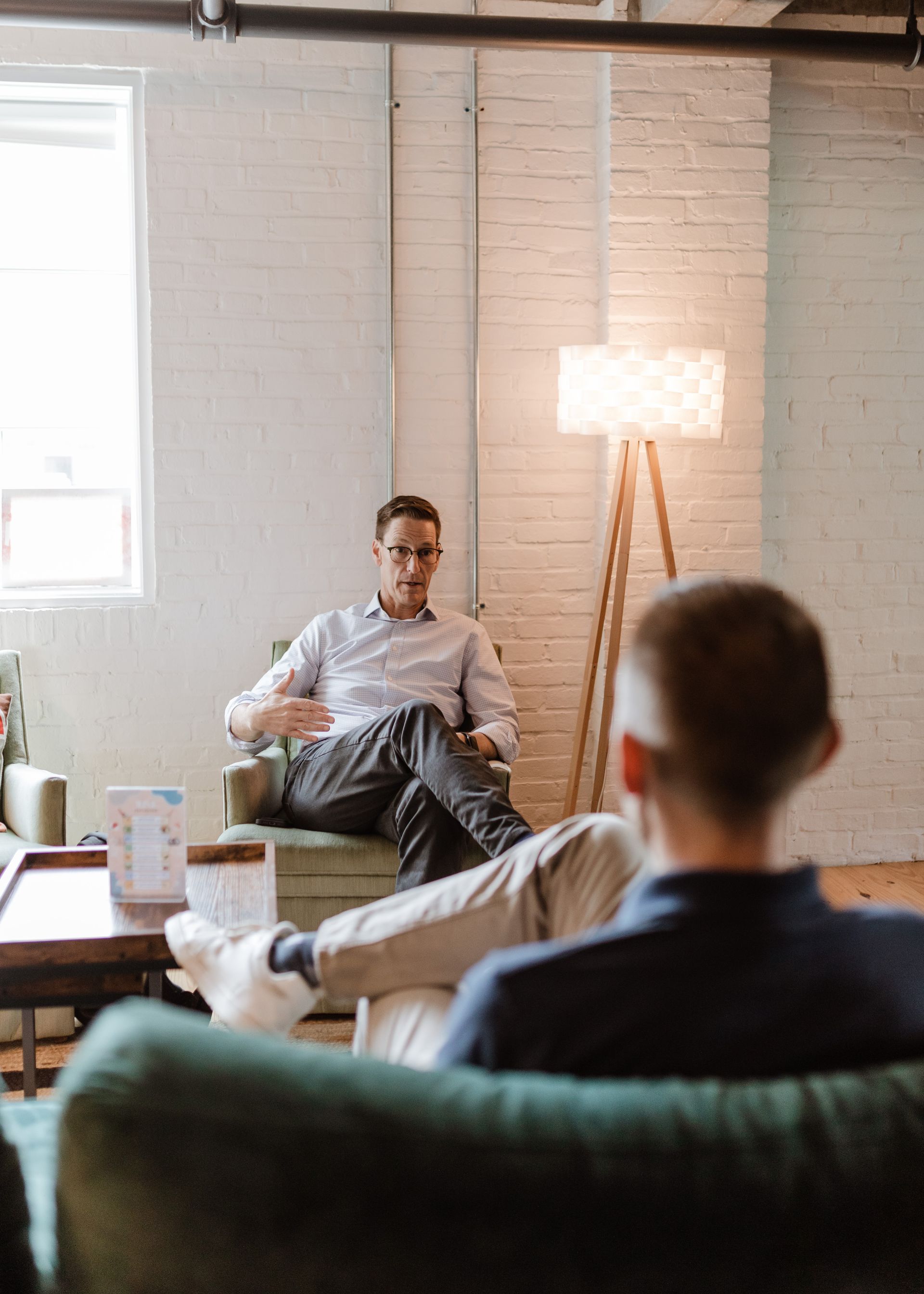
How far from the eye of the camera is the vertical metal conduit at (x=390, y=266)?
3373mm

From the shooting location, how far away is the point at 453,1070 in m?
0.71

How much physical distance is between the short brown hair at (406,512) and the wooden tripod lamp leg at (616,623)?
55cm

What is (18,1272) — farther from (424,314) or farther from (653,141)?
(653,141)

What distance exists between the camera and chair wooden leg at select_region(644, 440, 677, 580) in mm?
3174

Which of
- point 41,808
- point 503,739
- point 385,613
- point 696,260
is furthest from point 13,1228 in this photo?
point 696,260

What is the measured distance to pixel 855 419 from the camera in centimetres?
380

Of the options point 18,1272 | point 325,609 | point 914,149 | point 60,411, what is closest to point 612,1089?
point 18,1272

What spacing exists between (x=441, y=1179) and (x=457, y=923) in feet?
2.10

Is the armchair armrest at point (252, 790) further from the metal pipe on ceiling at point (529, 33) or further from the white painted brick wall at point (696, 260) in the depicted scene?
the metal pipe on ceiling at point (529, 33)

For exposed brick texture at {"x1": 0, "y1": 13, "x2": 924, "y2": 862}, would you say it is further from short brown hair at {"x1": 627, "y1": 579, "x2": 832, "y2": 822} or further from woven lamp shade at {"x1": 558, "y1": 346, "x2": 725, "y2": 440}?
short brown hair at {"x1": 627, "y1": 579, "x2": 832, "y2": 822}

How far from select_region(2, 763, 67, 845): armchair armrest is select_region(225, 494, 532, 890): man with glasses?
0.48 m

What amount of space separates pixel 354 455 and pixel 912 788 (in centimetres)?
227

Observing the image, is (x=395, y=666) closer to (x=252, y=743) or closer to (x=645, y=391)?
(x=252, y=743)

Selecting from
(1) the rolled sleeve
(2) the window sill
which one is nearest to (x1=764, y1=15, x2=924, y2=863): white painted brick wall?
(1) the rolled sleeve
